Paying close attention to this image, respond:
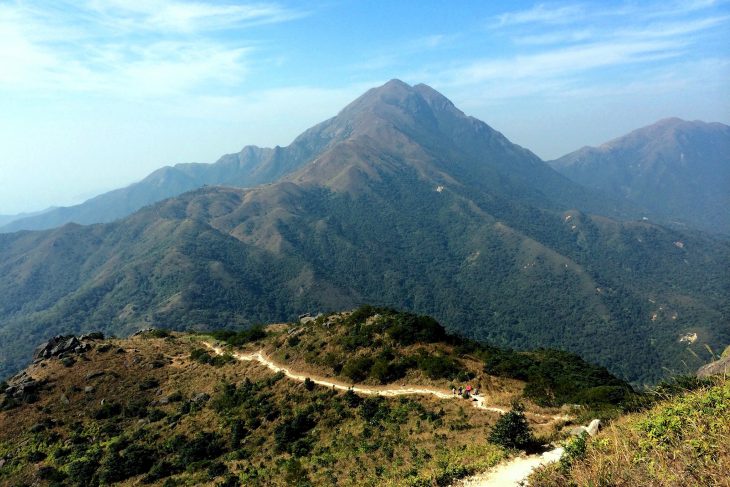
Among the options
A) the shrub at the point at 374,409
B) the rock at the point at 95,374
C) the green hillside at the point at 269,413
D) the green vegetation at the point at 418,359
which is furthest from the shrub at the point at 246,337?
the shrub at the point at 374,409

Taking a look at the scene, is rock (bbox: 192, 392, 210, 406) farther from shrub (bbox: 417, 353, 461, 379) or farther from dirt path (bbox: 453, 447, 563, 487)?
dirt path (bbox: 453, 447, 563, 487)

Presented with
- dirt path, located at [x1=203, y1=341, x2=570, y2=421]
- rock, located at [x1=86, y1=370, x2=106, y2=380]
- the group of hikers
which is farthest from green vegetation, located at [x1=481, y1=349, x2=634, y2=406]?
rock, located at [x1=86, y1=370, x2=106, y2=380]

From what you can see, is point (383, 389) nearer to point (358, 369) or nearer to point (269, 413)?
point (358, 369)

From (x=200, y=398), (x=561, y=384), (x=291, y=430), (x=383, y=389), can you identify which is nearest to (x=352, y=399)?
(x=383, y=389)

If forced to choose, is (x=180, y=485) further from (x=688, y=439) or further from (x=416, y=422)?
(x=688, y=439)

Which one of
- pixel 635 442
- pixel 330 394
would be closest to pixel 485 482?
pixel 635 442

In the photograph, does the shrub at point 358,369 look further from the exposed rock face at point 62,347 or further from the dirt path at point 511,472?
the exposed rock face at point 62,347

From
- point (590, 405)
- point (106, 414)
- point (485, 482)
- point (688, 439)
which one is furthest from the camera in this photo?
point (106, 414)
